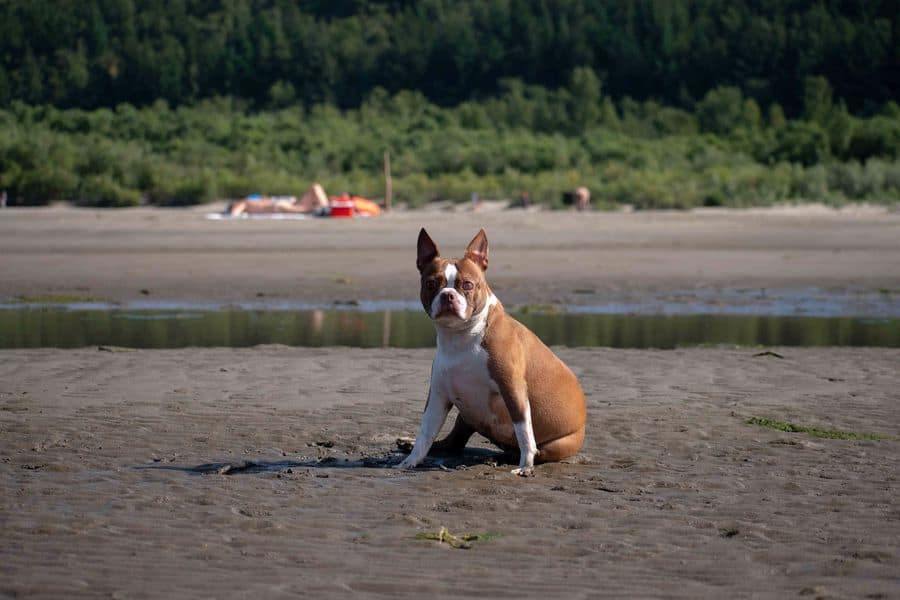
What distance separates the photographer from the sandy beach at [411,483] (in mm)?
5926

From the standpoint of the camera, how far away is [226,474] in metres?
7.94

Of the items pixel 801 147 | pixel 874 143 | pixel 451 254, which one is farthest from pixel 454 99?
pixel 451 254

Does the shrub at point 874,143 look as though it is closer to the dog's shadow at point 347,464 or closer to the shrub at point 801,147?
the shrub at point 801,147

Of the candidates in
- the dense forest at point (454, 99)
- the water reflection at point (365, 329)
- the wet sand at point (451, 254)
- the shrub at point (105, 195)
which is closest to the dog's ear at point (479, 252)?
the water reflection at point (365, 329)

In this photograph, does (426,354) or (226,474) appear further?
(426,354)

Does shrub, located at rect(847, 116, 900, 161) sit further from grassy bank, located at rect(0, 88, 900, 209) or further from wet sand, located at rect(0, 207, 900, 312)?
wet sand, located at rect(0, 207, 900, 312)

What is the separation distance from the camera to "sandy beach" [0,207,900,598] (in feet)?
19.4

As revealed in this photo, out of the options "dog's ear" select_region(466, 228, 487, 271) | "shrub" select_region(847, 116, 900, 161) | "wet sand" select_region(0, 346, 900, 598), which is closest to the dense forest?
"shrub" select_region(847, 116, 900, 161)

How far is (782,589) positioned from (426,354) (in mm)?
8276

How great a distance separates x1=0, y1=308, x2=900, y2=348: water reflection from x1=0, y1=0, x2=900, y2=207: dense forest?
3059 centimetres

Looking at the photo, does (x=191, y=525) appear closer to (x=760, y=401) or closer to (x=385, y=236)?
(x=760, y=401)

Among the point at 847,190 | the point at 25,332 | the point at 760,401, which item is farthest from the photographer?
the point at 847,190

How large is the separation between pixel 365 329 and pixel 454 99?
97.2 metres

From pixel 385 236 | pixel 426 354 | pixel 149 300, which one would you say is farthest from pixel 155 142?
pixel 426 354
